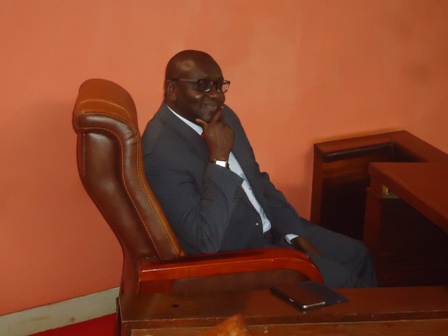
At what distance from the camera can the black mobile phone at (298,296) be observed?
1.84 meters

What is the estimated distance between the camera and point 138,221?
7.47ft

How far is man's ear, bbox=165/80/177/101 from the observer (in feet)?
8.59

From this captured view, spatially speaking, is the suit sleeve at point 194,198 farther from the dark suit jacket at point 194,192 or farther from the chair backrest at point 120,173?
the chair backrest at point 120,173

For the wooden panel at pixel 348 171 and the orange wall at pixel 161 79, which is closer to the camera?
the orange wall at pixel 161 79

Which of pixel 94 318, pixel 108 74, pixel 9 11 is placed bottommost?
pixel 94 318

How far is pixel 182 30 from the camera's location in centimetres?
297

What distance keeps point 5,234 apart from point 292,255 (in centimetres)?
122

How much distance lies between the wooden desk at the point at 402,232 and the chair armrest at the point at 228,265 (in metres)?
0.57

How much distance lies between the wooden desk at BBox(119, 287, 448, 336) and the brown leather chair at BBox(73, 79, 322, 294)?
36 cm

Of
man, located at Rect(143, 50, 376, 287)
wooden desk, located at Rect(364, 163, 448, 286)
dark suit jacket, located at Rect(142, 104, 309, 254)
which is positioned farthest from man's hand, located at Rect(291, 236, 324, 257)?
wooden desk, located at Rect(364, 163, 448, 286)

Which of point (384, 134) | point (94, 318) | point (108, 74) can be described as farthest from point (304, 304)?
point (384, 134)

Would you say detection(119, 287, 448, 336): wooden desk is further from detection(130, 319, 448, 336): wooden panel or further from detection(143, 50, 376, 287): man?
detection(143, 50, 376, 287): man

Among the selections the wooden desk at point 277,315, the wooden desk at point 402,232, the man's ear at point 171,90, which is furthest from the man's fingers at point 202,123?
the wooden desk at point 277,315

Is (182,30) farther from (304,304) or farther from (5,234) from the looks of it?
(304,304)
